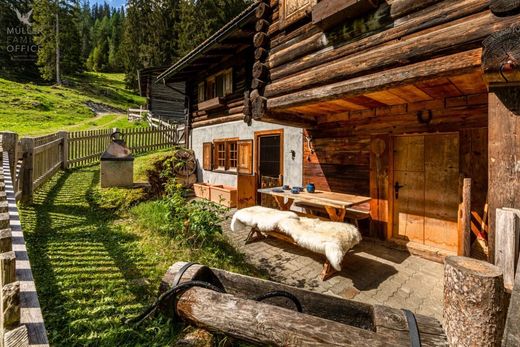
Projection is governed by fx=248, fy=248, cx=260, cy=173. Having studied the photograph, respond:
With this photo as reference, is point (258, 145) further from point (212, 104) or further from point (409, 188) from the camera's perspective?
point (409, 188)

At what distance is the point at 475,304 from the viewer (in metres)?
1.38

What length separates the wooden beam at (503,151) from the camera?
2.11 metres

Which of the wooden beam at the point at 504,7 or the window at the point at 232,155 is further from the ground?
the wooden beam at the point at 504,7

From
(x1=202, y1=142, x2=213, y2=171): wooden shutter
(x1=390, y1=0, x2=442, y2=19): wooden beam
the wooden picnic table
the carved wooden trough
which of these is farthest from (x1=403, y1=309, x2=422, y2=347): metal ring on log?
(x1=202, y1=142, x2=213, y2=171): wooden shutter

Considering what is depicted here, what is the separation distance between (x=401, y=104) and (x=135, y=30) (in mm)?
35481

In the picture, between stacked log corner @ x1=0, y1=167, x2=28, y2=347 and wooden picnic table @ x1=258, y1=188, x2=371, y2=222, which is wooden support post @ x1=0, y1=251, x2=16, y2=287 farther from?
wooden picnic table @ x1=258, y1=188, x2=371, y2=222

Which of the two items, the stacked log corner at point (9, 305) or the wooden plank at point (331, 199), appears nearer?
the stacked log corner at point (9, 305)

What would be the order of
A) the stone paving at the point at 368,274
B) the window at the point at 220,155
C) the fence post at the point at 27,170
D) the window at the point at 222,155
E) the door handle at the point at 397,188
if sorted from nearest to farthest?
the stone paving at the point at 368,274 → the door handle at the point at 397,188 → the fence post at the point at 27,170 → the window at the point at 222,155 → the window at the point at 220,155

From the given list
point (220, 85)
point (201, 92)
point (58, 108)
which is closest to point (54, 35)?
point (58, 108)

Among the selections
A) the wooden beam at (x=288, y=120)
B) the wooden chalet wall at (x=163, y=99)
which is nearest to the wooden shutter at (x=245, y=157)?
the wooden beam at (x=288, y=120)

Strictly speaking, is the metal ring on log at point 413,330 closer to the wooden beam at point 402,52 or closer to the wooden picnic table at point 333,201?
the wooden beam at point 402,52

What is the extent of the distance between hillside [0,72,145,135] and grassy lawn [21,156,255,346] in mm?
11805

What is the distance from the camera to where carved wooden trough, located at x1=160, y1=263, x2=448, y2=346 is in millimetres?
1407

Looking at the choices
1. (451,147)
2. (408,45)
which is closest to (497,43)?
(408,45)
